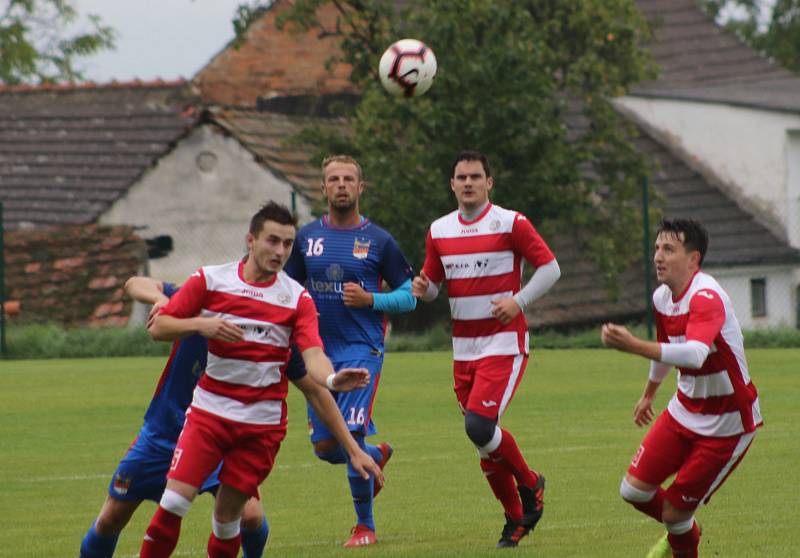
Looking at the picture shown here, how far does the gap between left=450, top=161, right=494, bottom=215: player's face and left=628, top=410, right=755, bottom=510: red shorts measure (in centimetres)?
223

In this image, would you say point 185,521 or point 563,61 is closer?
point 185,521

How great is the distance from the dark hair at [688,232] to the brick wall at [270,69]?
101 feet

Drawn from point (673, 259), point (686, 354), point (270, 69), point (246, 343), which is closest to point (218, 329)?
point (246, 343)

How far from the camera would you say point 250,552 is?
8117mm

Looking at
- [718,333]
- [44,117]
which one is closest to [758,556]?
[718,333]

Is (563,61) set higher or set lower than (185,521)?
higher

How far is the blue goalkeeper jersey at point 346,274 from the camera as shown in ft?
33.1

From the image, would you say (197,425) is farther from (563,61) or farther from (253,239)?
(563,61)

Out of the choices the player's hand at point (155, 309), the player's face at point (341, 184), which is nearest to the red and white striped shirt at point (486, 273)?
the player's face at point (341, 184)

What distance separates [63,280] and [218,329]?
22.5 metres

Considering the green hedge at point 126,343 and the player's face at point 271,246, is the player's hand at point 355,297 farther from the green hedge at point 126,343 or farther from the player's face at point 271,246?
the green hedge at point 126,343

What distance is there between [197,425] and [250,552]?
3.02 ft

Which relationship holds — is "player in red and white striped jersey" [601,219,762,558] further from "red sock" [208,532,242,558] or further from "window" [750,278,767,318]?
"window" [750,278,767,318]

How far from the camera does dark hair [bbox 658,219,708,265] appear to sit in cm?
788
